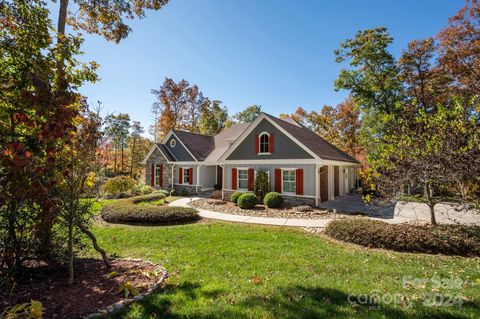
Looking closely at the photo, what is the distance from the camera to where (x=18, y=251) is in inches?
175

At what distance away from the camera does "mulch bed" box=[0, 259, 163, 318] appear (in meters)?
3.66

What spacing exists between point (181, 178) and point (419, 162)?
61.0 feet

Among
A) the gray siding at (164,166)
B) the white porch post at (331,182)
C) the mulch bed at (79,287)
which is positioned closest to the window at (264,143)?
the white porch post at (331,182)

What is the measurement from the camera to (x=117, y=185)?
20859 millimetres

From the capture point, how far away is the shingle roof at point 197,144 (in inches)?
878

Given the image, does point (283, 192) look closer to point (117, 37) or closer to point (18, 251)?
point (117, 37)

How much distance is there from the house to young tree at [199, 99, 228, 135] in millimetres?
14863

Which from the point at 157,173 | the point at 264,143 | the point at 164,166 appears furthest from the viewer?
the point at 157,173

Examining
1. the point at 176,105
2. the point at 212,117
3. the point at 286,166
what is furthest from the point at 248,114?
the point at 286,166

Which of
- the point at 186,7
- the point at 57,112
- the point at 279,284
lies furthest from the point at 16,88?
the point at 186,7

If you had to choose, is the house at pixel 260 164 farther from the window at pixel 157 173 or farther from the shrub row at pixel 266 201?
the shrub row at pixel 266 201

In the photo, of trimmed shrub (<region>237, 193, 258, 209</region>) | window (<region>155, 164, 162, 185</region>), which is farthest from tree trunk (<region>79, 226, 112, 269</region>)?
window (<region>155, 164, 162, 185</region>)

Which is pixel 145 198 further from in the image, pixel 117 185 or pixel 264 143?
pixel 264 143

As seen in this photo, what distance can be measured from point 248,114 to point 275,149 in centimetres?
3344
